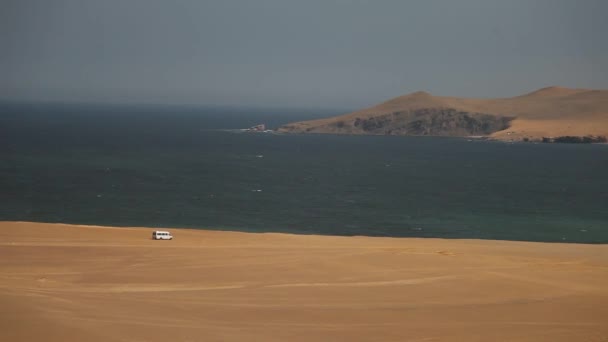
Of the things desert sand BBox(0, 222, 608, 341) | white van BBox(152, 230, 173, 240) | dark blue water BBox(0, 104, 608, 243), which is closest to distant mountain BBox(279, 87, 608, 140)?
dark blue water BBox(0, 104, 608, 243)

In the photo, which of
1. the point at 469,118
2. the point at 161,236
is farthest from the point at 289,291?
the point at 469,118

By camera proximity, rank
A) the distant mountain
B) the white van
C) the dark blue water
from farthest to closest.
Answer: the distant mountain → the dark blue water → the white van

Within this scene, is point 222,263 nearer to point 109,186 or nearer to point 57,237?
point 57,237

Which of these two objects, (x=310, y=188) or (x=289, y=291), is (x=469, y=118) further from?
(x=289, y=291)

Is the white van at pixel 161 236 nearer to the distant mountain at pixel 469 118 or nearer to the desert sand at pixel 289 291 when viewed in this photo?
the desert sand at pixel 289 291

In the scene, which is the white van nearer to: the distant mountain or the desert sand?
the desert sand

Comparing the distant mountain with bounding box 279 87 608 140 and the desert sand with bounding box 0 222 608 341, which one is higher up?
the distant mountain with bounding box 279 87 608 140
